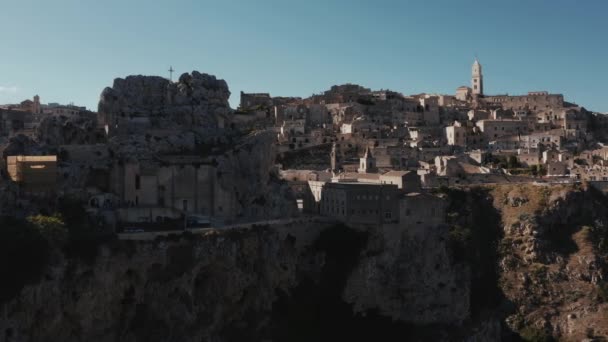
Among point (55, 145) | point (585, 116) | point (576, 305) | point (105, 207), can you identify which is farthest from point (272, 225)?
point (585, 116)

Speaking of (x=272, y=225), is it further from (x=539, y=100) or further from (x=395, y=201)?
(x=539, y=100)

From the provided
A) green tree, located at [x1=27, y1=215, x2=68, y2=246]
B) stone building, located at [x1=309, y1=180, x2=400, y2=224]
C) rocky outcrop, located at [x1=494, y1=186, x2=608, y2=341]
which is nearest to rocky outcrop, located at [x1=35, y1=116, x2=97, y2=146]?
green tree, located at [x1=27, y1=215, x2=68, y2=246]

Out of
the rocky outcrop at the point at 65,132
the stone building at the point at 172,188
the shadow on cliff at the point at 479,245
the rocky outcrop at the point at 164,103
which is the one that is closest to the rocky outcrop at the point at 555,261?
the shadow on cliff at the point at 479,245

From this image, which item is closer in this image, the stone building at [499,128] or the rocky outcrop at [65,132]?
the rocky outcrop at [65,132]

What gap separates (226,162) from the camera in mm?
49875

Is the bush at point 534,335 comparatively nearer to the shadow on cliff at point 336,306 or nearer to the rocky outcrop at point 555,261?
the rocky outcrop at point 555,261

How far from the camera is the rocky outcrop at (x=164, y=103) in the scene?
169ft

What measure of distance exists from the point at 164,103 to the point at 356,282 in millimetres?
19480

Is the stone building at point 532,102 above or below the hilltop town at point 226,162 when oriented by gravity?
above

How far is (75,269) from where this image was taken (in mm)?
39812

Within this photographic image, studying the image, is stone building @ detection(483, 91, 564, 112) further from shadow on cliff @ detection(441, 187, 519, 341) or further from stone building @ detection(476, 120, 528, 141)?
shadow on cliff @ detection(441, 187, 519, 341)

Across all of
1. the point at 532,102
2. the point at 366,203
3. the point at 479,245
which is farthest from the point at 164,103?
the point at 532,102

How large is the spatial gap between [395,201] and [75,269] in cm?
2229

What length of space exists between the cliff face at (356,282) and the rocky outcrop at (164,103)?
11247 millimetres
